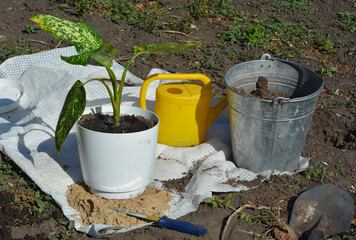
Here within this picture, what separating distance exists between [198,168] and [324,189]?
29.3 inches

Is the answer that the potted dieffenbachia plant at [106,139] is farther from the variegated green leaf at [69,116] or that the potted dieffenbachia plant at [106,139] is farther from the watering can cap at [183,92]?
the watering can cap at [183,92]

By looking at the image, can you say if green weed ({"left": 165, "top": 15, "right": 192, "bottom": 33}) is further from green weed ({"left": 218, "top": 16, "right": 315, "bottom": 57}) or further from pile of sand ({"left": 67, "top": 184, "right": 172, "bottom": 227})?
pile of sand ({"left": 67, "top": 184, "right": 172, "bottom": 227})

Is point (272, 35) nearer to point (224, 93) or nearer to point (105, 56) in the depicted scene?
point (224, 93)

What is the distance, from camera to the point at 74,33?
83.0 inches

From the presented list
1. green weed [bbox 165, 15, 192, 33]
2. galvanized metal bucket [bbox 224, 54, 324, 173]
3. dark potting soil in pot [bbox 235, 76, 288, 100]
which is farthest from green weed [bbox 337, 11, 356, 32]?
dark potting soil in pot [bbox 235, 76, 288, 100]

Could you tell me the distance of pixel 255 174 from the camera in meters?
2.67

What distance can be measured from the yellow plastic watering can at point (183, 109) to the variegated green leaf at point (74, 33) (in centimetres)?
69

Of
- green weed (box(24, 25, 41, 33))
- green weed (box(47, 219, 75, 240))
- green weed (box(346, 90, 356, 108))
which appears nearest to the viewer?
green weed (box(47, 219, 75, 240))

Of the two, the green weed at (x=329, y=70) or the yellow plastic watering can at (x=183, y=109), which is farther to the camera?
the green weed at (x=329, y=70)

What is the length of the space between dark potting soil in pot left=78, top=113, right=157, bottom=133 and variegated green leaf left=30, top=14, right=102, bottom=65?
1.48 feet

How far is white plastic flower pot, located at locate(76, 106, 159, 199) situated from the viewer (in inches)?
89.2

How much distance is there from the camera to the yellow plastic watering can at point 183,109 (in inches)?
111

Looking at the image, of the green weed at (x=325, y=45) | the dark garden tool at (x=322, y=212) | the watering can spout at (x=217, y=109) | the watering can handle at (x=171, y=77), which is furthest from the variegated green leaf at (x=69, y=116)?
the green weed at (x=325, y=45)

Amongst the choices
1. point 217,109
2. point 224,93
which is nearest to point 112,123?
point 217,109
